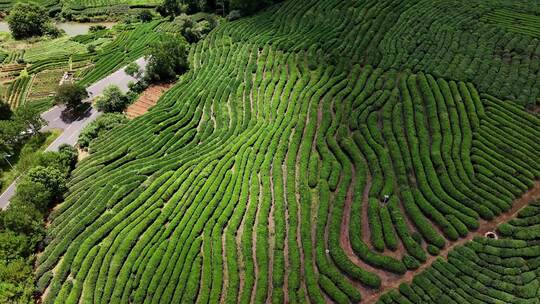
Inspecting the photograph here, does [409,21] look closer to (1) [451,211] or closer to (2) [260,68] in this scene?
(2) [260,68]

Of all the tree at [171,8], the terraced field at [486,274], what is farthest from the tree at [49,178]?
the tree at [171,8]

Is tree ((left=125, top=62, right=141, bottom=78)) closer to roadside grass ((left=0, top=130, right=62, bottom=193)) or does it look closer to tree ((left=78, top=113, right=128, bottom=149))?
tree ((left=78, top=113, right=128, bottom=149))

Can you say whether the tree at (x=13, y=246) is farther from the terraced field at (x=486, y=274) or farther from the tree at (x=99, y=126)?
the terraced field at (x=486, y=274)

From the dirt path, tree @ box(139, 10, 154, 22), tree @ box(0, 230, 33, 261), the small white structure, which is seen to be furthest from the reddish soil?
the small white structure

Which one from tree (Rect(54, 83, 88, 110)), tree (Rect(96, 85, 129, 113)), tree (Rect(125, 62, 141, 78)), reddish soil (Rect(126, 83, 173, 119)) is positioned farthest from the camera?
tree (Rect(125, 62, 141, 78))

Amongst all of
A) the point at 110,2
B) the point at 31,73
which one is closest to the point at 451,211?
the point at 31,73

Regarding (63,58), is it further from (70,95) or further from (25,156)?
(25,156)

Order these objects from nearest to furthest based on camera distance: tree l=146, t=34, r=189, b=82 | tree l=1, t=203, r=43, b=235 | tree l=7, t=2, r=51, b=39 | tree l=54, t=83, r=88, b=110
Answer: tree l=1, t=203, r=43, b=235, tree l=54, t=83, r=88, b=110, tree l=146, t=34, r=189, b=82, tree l=7, t=2, r=51, b=39
